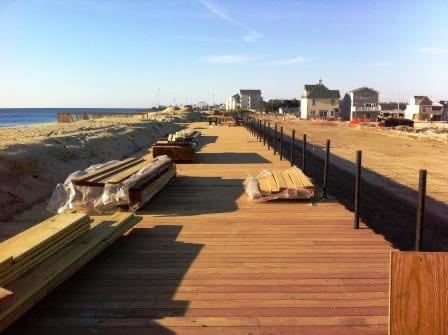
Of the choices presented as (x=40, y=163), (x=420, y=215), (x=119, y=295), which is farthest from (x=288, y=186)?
(x=40, y=163)

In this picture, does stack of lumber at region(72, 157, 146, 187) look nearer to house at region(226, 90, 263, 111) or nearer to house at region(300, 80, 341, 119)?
house at region(300, 80, 341, 119)

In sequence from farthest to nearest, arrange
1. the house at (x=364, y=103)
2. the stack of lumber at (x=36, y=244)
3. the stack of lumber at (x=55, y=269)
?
the house at (x=364, y=103), the stack of lumber at (x=36, y=244), the stack of lumber at (x=55, y=269)

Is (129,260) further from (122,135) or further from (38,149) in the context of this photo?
(122,135)

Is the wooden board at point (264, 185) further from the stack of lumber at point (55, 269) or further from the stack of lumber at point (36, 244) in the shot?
the stack of lumber at point (36, 244)

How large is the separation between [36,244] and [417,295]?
3.61m

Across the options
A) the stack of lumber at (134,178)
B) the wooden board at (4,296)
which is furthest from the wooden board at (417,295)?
the stack of lumber at (134,178)

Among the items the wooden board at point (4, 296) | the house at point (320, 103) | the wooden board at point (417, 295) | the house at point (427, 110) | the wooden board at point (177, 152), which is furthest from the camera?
the house at point (320, 103)

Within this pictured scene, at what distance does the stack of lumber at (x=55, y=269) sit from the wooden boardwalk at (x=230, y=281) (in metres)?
0.20

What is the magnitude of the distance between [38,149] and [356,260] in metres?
14.6

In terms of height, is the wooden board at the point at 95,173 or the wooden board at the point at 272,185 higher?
the wooden board at the point at 95,173

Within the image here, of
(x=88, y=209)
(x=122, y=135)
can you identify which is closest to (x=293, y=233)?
(x=88, y=209)

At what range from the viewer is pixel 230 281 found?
4637mm

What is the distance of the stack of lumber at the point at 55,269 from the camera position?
3.50 metres

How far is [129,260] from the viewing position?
17.5 feet
